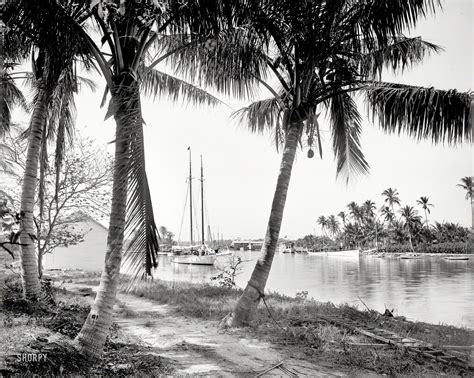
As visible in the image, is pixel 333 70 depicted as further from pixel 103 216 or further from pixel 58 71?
pixel 103 216

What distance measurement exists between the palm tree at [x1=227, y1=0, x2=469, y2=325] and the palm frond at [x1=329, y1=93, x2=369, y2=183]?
23mm

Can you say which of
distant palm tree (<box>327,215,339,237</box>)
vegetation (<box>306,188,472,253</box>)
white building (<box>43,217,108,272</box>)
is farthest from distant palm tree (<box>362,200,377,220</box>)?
white building (<box>43,217,108,272</box>)

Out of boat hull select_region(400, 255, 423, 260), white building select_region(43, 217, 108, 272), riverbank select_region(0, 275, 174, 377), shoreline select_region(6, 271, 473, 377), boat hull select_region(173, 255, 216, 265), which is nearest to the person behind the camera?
riverbank select_region(0, 275, 174, 377)

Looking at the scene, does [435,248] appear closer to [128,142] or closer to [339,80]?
[339,80]

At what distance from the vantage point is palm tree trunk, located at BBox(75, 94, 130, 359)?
16.1 feet

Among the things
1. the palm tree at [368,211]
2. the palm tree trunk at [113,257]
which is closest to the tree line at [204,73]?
the palm tree trunk at [113,257]

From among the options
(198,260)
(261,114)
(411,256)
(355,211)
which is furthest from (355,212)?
(261,114)

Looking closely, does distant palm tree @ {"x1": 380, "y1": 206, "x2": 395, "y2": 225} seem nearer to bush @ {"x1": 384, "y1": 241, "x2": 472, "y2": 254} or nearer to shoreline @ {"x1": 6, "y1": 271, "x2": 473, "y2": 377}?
bush @ {"x1": 384, "y1": 241, "x2": 472, "y2": 254}

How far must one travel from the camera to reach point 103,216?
16.1m

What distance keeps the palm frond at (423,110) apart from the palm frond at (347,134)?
1.37 metres

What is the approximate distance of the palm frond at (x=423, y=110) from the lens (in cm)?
659

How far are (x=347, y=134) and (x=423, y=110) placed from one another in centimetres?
268

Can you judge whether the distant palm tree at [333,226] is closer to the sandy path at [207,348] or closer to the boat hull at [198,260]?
the boat hull at [198,260]

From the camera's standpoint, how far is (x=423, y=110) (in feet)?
23.0
